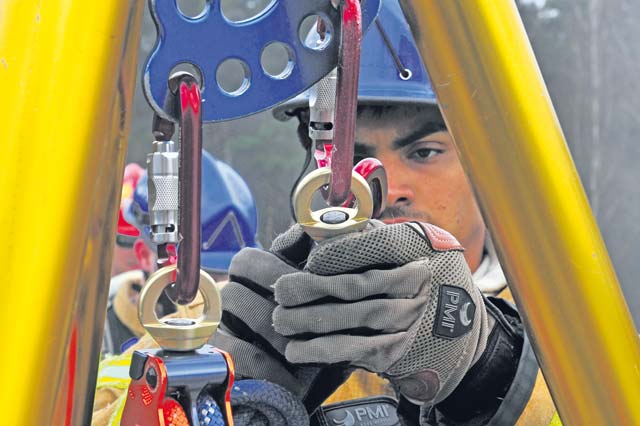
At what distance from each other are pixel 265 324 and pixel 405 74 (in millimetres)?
939

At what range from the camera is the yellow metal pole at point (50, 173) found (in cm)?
57

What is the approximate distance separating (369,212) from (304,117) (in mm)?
1153

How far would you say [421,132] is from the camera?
2051 millimetres

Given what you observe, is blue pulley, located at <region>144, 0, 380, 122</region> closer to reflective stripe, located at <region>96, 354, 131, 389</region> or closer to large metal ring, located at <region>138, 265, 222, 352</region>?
large metal ring, located at <region>138, 265, 222, 352</region>

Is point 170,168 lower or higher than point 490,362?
higher

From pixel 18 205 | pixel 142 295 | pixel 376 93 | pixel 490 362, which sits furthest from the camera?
pixel 376 93

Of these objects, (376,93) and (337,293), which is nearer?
(337,293)

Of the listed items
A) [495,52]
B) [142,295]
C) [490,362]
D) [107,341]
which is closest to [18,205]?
[142,295]

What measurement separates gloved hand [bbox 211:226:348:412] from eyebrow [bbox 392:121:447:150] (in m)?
0.96

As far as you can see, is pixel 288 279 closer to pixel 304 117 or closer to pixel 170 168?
pixel 170 168

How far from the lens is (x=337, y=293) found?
3.12 ft

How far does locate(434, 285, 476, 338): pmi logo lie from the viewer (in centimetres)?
103

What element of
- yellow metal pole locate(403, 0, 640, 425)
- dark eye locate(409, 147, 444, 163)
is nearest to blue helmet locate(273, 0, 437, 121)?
dark eye locate(409, 147, 444, 163)

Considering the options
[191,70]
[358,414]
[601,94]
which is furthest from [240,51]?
[601,94]
